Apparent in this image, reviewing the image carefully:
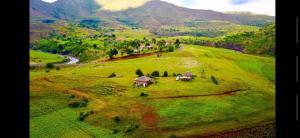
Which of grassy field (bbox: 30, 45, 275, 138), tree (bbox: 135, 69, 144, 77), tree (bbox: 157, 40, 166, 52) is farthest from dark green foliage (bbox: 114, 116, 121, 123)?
tree (bbox: 157, 40, 166, 52)

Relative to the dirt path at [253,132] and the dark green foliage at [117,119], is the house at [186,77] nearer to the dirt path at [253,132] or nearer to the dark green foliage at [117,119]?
the dirt path at [253,132]

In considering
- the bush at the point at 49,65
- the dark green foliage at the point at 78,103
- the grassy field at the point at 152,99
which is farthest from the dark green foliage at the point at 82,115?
the bush at the point at 49,65

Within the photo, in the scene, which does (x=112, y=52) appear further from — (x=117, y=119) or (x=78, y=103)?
(x=117, y=119)

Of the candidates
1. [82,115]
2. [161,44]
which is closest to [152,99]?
[161,44]

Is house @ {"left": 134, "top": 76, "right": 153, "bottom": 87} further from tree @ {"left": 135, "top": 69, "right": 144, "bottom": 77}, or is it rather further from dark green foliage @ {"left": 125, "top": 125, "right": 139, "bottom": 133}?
dark green foliage @ {"left": 125, "top": 125, "right": 139, "bottom": 133}

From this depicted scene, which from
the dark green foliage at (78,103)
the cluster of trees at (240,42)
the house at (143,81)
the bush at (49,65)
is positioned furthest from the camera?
the cluster of trees at (240,42)

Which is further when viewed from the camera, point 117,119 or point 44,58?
point 117,119
